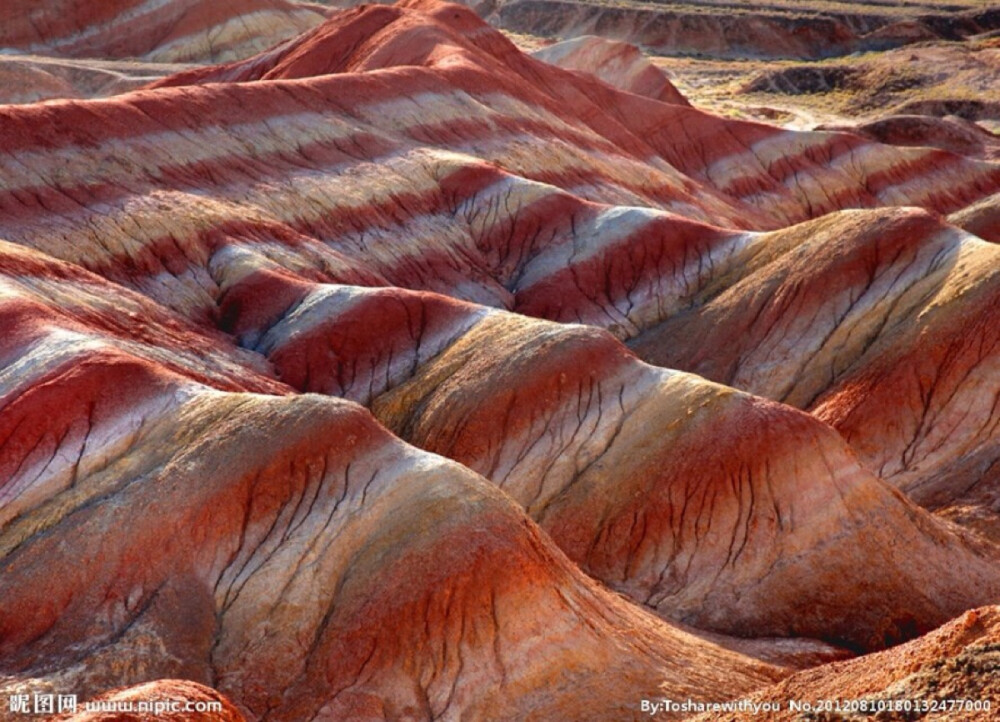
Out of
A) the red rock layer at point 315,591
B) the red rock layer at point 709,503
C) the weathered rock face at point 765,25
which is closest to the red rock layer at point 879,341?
the red rock layer at point 709,503

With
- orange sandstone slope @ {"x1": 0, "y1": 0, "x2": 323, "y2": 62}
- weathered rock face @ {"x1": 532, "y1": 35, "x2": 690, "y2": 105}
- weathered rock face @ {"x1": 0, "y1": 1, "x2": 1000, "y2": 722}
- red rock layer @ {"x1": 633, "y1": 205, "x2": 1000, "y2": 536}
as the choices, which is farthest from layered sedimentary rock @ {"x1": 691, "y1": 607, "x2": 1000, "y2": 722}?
orange sandstone slope @ {"x1": 0, "y1": 0, "x2": 323, "y2": 62}

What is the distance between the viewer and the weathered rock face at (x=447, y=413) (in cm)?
2022

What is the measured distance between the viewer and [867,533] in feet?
85.9

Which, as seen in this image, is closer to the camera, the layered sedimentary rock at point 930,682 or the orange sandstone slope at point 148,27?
the layered sedimentary rock at point 930,682

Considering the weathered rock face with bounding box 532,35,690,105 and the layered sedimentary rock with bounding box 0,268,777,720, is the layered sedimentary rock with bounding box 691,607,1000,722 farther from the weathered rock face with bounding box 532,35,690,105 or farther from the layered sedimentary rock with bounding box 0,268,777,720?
the weathered rock face with bounding box 532,35,690,105

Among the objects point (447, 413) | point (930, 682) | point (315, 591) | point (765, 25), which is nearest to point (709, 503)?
point (447, 413)

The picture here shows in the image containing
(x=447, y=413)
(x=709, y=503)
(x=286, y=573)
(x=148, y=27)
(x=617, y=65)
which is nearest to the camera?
(x=286, y=573)

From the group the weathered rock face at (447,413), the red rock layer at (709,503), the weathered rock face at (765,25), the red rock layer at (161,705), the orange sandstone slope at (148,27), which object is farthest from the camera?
the weathered rock face at (765,25)

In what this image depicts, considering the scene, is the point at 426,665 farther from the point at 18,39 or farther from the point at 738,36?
the point at 738,36

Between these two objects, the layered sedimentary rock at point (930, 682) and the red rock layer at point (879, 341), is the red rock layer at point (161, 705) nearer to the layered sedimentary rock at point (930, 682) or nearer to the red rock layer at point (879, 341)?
the layered sedimentary rock at point (930, 682)

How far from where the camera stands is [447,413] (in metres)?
29.3

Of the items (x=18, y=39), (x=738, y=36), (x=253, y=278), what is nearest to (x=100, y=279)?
(x=253, y=278)

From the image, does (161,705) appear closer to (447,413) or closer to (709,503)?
(709,503)

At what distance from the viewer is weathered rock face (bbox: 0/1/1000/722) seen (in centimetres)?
2022
